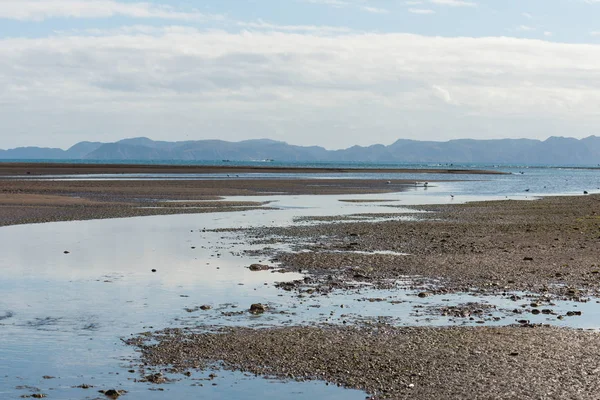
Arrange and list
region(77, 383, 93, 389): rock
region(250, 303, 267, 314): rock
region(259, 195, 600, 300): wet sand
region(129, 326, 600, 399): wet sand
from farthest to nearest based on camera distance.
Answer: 1. region(259, 195, 600, 300): wet sand
2. region(250, 303, 267, 314): rock
3. region(77, 383, 93, 389): rock
4. region(129, 326, 600, 399): wet sand

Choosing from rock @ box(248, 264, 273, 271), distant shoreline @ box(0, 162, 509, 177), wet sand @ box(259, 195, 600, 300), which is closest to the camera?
wet sand @ box(259, 195, 600, 300)

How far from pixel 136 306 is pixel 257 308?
2867mm

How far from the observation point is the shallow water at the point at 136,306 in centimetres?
1148

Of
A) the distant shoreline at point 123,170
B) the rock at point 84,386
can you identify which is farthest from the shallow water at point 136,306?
the distant shoreline at point 123,170

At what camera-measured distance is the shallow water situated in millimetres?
11484

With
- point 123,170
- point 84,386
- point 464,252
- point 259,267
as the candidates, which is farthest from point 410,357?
point 123,170

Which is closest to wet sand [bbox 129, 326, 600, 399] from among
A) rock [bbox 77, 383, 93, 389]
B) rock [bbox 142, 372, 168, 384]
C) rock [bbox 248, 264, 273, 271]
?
rock [bbox 142, 372, 168, 384]

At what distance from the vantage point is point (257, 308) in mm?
16234

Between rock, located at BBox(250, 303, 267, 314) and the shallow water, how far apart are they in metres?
0.23

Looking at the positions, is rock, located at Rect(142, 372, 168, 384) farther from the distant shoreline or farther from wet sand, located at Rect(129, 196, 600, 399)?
the distant shoreline

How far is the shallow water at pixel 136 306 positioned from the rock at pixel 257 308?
0.23 m

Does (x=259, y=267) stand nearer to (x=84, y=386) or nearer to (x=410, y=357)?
(x=410, y=357)

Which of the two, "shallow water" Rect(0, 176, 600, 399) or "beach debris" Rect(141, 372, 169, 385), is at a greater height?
"shallow water" Rect(0, 176, 600, 399)

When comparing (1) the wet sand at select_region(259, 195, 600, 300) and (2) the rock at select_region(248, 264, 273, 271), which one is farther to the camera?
(2) the rock at select_region(248, 264, 273, 271)
